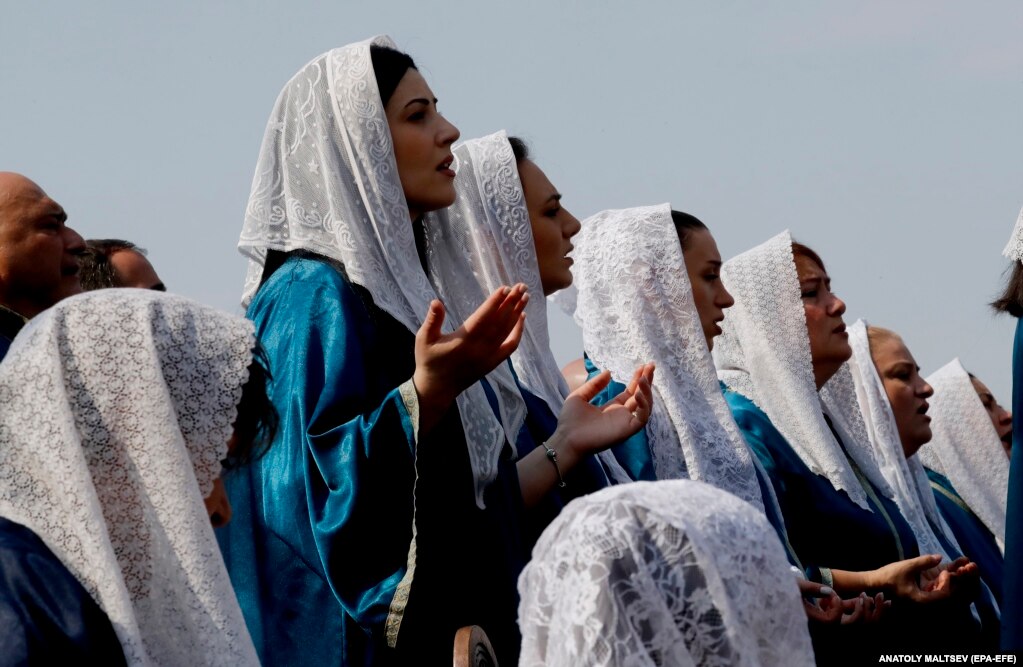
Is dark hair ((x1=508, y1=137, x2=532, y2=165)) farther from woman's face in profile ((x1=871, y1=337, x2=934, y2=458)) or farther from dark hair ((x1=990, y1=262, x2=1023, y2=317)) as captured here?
woman's face in profile ((x1=871, y1=337, x2=934, y2=458))

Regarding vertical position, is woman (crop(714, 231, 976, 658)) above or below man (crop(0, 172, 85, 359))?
below

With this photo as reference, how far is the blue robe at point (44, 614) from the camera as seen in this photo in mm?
2510

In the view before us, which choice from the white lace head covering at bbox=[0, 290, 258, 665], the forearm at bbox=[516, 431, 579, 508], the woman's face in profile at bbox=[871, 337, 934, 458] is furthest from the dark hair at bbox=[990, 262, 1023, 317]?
the white lace head covering at bbox=[0, 290, 258, 665]

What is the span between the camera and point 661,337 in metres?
5.79

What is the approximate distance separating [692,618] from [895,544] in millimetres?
3990

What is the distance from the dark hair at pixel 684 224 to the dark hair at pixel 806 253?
0.79 metres

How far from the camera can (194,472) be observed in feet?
9.27

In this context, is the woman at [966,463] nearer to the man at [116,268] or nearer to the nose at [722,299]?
the nose at [722,299]

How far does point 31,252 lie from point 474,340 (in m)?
1.75

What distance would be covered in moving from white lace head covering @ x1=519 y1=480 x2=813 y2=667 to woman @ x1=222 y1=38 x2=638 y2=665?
3.60 ft

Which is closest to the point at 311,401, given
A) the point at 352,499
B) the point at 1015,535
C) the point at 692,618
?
the point at 352,499

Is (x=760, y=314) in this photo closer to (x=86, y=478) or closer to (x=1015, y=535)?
Answer: (x=1015, y=535)

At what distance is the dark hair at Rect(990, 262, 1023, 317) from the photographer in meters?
5.09

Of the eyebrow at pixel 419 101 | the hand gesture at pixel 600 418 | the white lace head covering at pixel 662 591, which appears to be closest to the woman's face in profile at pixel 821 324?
the hand gesture at pixel 600 418
